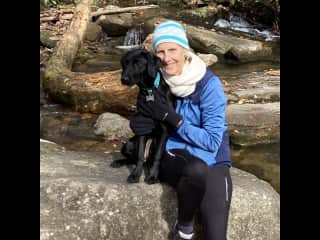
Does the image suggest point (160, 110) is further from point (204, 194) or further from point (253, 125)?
point (253, 125)

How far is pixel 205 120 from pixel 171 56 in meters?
0.46

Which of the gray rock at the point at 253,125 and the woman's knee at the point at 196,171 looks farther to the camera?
the gray rock at the point at 253,125

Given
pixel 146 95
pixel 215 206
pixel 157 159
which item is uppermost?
pixel 146 95

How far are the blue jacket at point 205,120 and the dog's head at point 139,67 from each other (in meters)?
0.27

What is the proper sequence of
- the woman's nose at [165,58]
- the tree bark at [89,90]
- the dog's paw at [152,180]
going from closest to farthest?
the woman's nose at [165,58]
the dog's paw at [152,180]
the tree bark at [89,90]

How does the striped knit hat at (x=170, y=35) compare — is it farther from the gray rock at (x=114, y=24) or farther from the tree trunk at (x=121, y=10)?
the tree trunk at (x=121, y=10)

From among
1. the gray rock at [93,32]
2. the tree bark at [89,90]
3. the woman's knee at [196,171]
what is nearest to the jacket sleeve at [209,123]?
the woman's knee at [196,171]

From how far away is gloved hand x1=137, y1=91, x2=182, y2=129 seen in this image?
3037 mm

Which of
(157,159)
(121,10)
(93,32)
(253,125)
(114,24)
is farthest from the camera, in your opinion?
(121,10)

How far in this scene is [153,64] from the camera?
3061 mm

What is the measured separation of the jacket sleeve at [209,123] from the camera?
299 centimetres

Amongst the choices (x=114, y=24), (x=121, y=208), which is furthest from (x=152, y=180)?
(x=114, y=24)
